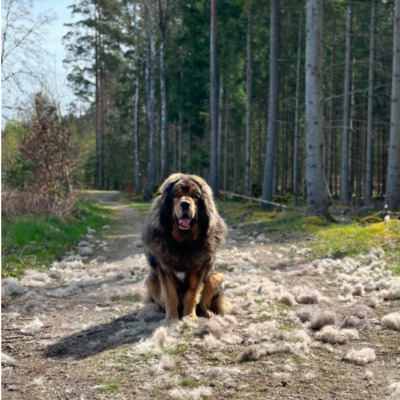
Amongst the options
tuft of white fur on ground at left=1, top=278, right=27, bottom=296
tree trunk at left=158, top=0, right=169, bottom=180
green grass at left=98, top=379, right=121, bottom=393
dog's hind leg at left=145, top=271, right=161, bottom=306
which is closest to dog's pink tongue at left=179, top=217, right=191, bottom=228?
dog's hind leg at left=145, top=271, right=161, bottom=306

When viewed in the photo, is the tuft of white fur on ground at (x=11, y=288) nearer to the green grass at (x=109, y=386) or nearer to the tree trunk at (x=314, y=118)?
the green grass at (x=109, y=386)

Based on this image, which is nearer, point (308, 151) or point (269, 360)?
point (269, 360)

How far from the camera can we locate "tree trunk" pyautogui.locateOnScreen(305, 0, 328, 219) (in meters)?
15.1

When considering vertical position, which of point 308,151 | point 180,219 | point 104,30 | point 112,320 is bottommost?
point 112,320

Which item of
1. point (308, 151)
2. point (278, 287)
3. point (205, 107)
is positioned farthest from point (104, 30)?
point (278, 287)

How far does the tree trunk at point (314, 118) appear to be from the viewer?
15.1m

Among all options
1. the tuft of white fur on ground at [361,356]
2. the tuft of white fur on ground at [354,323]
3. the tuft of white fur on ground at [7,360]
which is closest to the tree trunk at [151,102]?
the tuft of white fur on ground at [354,323]

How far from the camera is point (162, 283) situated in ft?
17.6

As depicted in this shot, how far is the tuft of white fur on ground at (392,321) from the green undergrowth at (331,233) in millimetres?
3032

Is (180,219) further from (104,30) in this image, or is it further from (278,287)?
(104,30)

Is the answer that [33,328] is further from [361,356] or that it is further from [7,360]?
[361,356]

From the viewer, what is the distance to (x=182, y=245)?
209 inches

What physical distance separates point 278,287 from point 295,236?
6.37m

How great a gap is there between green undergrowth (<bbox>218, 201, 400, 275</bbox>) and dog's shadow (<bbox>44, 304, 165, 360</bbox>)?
4686mm
